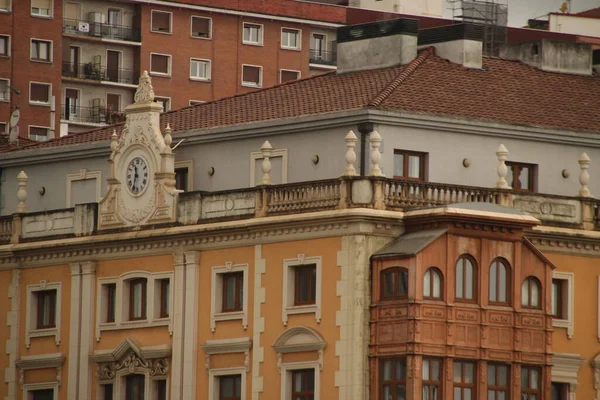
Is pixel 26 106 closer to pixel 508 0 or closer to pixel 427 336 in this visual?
pixel 508 0

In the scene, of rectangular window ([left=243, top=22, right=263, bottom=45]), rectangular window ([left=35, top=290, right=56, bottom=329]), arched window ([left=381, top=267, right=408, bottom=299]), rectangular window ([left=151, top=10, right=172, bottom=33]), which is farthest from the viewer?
rectangular window ([left=243, top=22, right=263, bottom=45])

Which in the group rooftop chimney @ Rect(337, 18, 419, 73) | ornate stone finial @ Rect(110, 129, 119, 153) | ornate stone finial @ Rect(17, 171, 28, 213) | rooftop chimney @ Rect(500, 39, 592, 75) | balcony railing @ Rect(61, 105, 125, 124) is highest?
balcony railing @ Rect(61, 105, 125, 124)

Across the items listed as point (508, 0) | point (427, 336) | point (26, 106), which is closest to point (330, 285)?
point (427, 336)

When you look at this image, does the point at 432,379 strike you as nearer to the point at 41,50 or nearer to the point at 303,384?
the point at 303,384

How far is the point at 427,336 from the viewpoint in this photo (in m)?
86.4

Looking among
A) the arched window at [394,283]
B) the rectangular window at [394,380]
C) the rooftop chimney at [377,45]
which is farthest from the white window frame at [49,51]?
the rectangular window at [394,380]

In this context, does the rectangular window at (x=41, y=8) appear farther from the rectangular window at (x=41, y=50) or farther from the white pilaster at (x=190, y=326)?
the white pilaster at (x=190, y=326)

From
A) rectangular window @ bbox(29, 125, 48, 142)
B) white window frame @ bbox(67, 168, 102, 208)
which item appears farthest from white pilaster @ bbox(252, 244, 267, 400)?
rectangular window @ bbox(29, 125, 48, 142)

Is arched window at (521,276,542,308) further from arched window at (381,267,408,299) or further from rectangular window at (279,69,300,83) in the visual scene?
rectangular window at (279,69,300,83)

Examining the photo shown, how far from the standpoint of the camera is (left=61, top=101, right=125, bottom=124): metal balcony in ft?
442

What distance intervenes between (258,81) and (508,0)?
703 inches

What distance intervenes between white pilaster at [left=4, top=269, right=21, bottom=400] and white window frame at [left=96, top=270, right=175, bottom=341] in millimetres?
4305

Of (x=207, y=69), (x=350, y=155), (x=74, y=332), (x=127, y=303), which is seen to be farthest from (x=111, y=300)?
(x=207, y=69)

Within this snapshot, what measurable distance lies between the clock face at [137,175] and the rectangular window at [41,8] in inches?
1552
